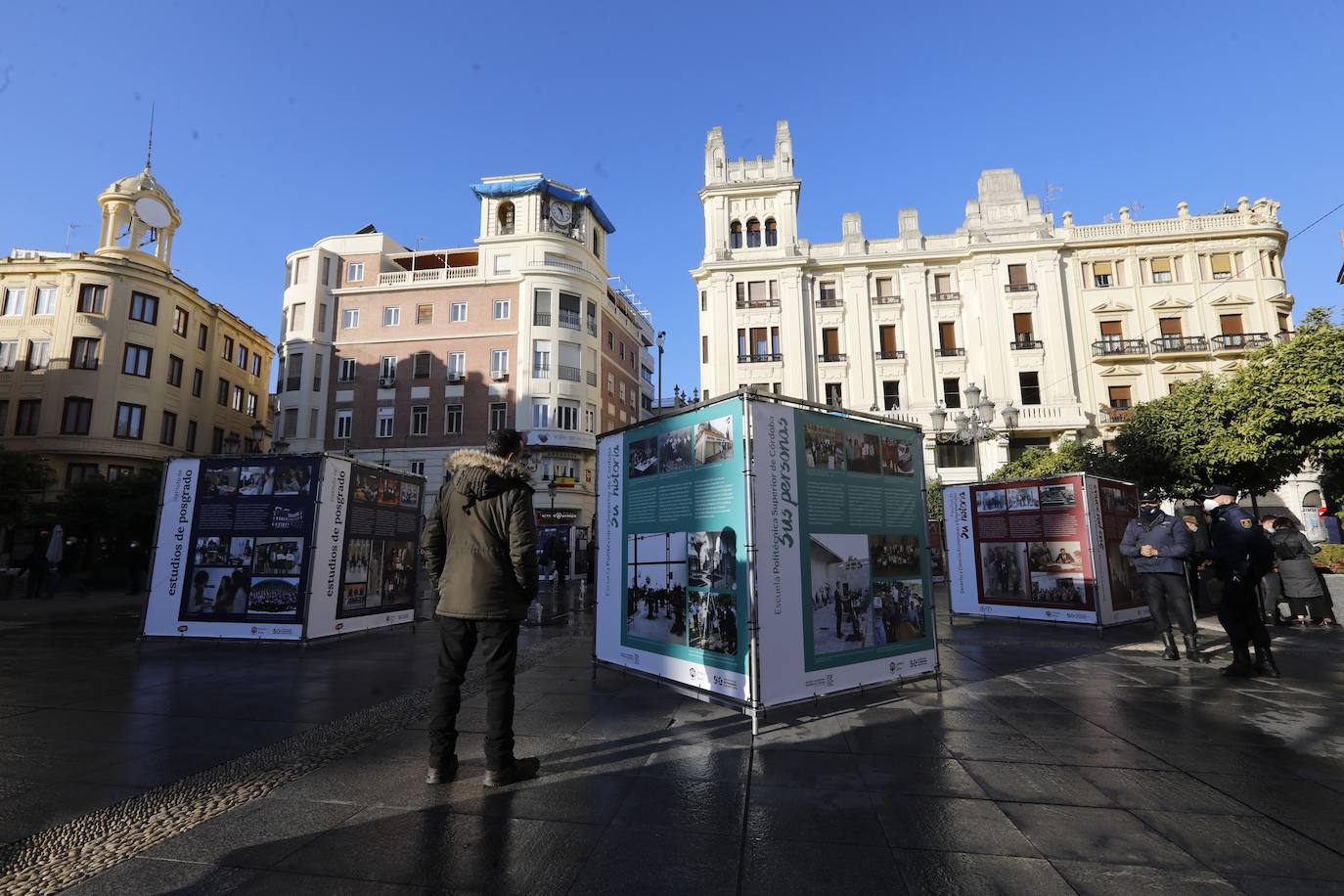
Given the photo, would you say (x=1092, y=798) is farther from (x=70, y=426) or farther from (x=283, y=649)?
(x=70, y=426)

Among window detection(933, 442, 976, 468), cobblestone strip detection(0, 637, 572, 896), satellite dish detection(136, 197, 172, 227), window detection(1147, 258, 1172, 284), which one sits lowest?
cobblestone strip detection(0, 637, 572, 896)

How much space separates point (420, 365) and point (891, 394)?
92.7ft

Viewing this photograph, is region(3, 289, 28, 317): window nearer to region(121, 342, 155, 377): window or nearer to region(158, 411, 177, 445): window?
region(121, 342, 155, 377): window

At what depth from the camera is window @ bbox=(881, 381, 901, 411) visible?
35.0 meters

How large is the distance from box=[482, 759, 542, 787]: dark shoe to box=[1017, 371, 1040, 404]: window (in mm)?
36443

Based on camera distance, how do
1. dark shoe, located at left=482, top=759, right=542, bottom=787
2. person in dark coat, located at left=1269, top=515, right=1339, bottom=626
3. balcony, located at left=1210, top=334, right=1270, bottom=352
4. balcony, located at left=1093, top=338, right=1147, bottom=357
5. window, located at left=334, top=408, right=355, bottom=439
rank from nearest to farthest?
dark shoe, located at left=482, top=759, right=542, bottom=787
person in dark coat, located at left=1269, top=515, right=1339, bottom=626
balcony, located at left=1210, top=334, right=1270, bottom=352
balcony, located at left=1093, top=338, right=1147, bottom=357
window, located at left=334, top=408, right=355, bottom=439

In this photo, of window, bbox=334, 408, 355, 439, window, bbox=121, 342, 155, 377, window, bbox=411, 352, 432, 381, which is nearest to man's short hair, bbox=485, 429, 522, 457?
window, bbox=121, 342, 155, 377

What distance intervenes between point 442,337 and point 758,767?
1493 inches

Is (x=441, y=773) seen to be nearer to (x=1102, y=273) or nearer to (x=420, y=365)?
(x=420, y=365)

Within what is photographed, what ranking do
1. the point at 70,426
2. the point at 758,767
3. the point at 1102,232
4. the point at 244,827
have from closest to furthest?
the point at 244,827 < the point at 758,767 < the point at 70,426 < the point at 1102,232

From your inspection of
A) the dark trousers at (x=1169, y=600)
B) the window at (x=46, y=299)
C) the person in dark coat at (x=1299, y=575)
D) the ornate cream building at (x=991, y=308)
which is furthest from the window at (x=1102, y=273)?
the window at (x=46, y=299)

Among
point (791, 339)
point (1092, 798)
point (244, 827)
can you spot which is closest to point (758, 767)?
point (1092, 798)

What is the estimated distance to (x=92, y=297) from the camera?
29109 mm

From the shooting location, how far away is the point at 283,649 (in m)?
8.27
